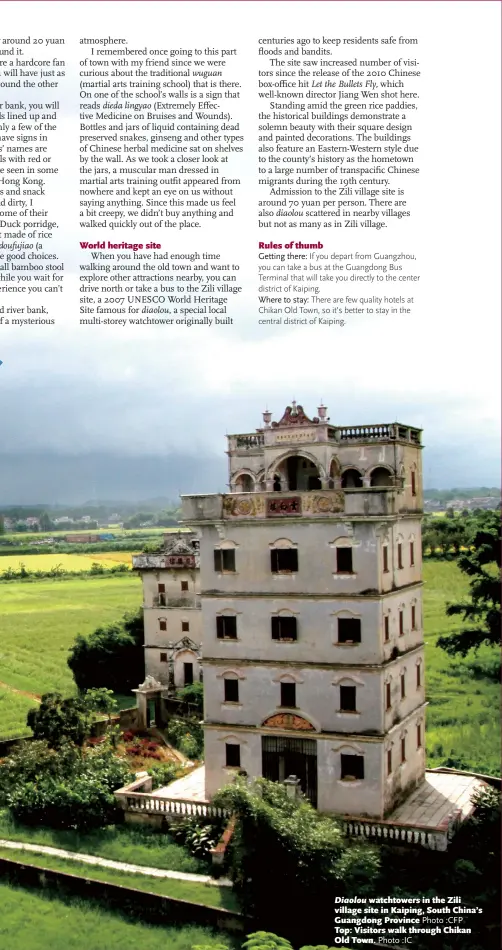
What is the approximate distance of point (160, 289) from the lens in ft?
45.9

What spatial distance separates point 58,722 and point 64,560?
48.9 ft

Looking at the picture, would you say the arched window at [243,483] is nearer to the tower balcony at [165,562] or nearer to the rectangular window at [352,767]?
the rectangular window at [352,767]

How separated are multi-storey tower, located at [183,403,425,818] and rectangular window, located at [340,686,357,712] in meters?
0.02

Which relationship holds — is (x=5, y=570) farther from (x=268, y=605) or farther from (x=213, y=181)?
(x=213, y=181)

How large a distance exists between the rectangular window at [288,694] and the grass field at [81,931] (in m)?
4.62

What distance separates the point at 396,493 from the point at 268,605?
3413 mm

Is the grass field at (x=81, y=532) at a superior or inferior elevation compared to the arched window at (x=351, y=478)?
inferior

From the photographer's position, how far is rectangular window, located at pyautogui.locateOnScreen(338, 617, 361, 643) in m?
16.2

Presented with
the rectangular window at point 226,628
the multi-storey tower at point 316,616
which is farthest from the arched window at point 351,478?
the rectangular window at point 226,628

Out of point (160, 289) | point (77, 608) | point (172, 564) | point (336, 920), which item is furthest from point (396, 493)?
point (77, 608)

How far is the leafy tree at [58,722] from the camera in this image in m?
19.5

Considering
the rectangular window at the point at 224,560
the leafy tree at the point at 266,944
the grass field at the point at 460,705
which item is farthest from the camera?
the grass field at the point at 460,705

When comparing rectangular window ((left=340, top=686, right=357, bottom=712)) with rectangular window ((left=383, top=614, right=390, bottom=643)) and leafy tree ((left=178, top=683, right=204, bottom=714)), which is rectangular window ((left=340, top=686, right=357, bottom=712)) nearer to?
rectangular window ((left=383, top=614, right=390, bottom=643))

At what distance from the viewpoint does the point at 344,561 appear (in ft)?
53.3
